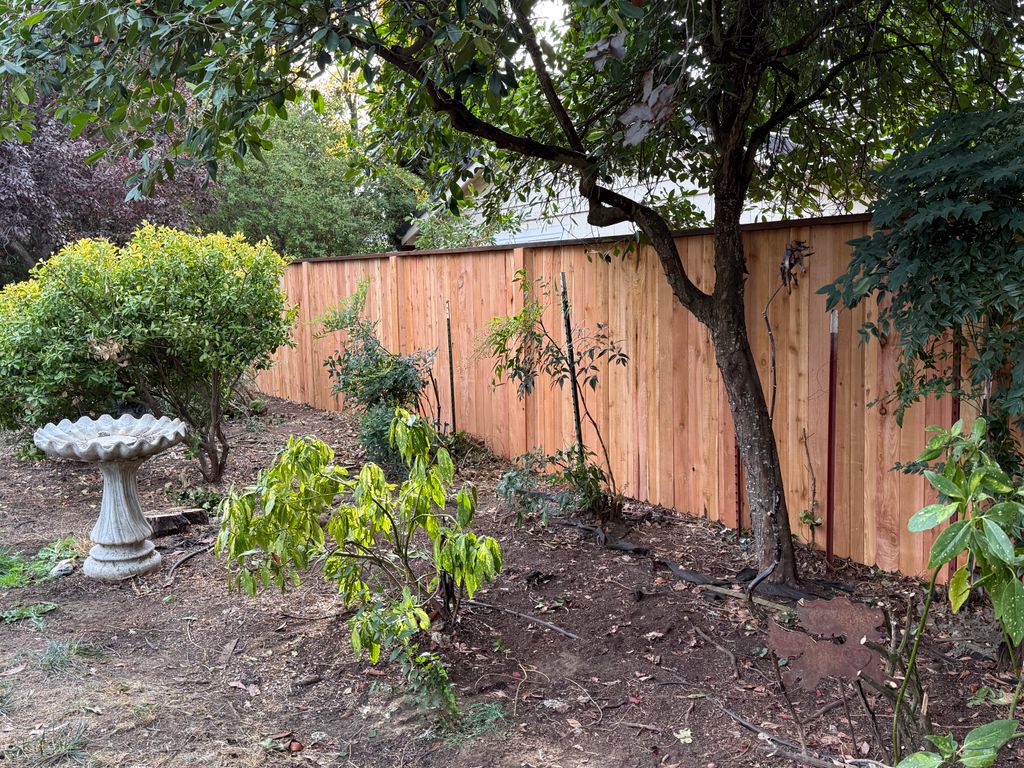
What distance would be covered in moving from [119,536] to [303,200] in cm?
1109

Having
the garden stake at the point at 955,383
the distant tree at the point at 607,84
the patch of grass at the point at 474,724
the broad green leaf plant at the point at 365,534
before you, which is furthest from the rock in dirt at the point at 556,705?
the garden stake at the point at 955,383

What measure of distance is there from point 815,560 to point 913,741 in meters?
2.12

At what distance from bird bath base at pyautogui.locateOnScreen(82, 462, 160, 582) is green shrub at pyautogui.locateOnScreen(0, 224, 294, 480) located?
4.38 ft

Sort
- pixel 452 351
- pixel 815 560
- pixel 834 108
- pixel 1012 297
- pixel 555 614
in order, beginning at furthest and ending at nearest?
pixel 452 351
pixel 834 108
pixel 815 560
pixel 555 614
pixel 1012 297

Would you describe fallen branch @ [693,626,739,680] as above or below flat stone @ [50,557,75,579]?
below

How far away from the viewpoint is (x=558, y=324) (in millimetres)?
6066

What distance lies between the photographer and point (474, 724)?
3.05 meters

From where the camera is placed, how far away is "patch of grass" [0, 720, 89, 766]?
9.11 ft

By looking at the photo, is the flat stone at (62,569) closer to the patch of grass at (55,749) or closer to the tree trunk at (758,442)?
the patch of grass at (55,749)

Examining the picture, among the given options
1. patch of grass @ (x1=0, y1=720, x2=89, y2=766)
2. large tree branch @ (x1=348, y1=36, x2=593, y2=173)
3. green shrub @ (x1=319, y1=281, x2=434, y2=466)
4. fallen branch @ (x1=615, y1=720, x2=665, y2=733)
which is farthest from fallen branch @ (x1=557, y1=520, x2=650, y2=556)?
patch of grass @ (x1=0, y1=720, x2=89, y2=766)

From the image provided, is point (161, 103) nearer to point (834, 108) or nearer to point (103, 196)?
point (834, 108)

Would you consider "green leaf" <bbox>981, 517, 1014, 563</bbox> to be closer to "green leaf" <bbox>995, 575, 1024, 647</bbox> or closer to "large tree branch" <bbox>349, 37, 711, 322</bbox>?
"green leaf" <bbox>995, 575, 1024, 647</bbox>

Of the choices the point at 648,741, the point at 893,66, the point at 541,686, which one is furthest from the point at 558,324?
the point at 648,741

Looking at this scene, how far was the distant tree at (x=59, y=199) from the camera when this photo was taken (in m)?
10.1
